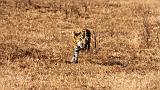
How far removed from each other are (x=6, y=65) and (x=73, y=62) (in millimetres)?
2554

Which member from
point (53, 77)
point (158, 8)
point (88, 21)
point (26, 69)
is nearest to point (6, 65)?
point (26, 69)

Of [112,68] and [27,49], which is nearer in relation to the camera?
[112,68]

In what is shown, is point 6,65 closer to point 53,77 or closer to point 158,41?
point 53,77

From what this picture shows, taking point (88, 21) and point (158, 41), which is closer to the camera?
point (158, 41)

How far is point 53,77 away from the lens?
1527 centimetres

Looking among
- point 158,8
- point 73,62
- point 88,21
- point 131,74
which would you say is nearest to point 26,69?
point 73,62

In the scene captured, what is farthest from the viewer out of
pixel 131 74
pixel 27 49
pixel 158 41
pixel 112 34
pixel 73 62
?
pixel 112 34

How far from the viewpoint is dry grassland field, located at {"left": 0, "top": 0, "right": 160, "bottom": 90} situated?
14.8m

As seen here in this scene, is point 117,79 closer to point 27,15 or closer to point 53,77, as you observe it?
point 53,77

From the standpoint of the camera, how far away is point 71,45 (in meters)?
22.4

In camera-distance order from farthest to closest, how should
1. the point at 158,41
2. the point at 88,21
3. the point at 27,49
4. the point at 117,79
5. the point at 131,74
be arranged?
1. the point at 88,21
2. the point at 158,41
3. the point at 27,49
4. the point at 131,74
5. the point at 117,79

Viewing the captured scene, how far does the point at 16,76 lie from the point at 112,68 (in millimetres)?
3612

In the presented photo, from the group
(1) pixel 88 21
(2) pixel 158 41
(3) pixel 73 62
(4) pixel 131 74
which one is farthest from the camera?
(1) pixel 88 21

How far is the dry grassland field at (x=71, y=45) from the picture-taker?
48.6ft
